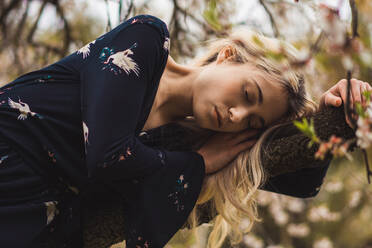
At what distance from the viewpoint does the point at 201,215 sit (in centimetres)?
162

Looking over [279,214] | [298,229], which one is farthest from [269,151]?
[298,229]

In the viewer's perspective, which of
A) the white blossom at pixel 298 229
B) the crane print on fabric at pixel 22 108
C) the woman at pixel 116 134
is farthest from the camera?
the white blossom at pixel 298 229

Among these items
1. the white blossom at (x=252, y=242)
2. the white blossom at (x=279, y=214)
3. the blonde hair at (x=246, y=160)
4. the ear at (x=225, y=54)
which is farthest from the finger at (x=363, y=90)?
the white blossom at (x=279, y=214)

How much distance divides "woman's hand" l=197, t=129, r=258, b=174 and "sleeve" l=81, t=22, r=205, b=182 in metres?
0.11

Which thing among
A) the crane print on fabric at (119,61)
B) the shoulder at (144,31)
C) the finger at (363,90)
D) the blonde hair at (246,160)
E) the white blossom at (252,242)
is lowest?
the white blossom at (252,242)

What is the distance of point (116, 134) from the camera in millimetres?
1239

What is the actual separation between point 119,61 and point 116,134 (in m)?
0.22

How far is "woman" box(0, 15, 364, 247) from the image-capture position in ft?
4.16

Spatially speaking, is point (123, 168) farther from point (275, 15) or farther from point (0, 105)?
point (275, 15)

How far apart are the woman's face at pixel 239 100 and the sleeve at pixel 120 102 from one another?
19 centimetres

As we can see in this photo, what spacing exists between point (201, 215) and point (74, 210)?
1.55 feet

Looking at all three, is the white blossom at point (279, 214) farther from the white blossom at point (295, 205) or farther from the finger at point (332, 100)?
the finger at point (332, 100)

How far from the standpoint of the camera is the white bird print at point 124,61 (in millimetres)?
1296

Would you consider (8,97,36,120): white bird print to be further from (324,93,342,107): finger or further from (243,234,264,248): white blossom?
(243,234,264,248): white blossom
